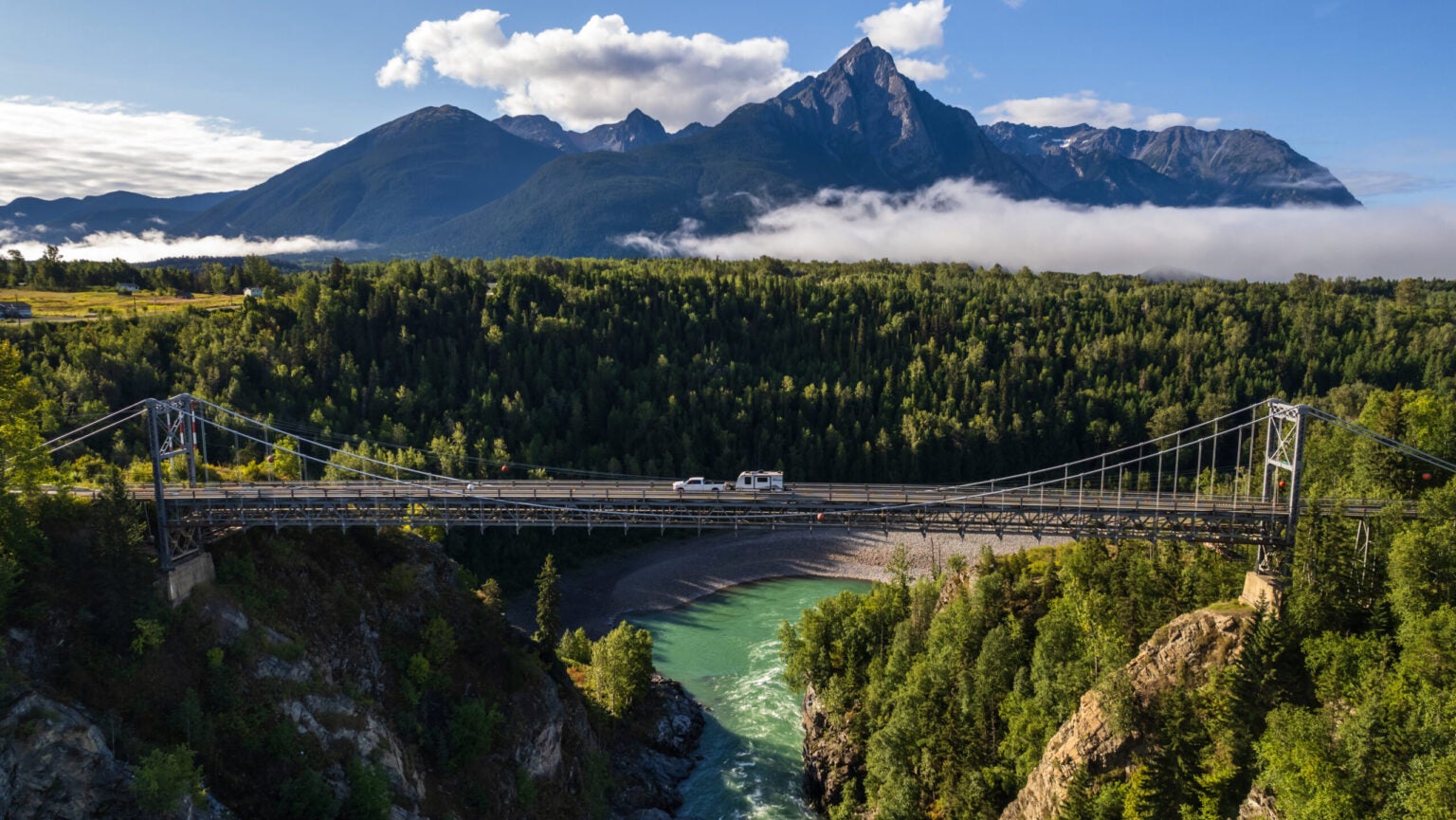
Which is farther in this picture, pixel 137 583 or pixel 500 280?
pixel 500 280

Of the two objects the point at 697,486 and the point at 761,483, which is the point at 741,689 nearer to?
the point at 761,483

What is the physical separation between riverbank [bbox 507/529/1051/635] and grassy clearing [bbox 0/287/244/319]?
225 feet

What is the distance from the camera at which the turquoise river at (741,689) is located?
51000mm

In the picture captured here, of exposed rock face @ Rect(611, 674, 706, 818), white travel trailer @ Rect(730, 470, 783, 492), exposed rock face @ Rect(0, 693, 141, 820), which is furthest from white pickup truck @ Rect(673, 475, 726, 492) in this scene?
exposed rock face @ Rect(0, 693, 141, 820)

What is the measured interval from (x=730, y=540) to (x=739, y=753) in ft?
137

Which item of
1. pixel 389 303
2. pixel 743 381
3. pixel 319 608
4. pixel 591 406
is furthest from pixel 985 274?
pixel 319 608

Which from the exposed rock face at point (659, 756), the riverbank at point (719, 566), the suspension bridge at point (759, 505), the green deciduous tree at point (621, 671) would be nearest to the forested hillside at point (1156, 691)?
the suspension bridge at point (759, 505)

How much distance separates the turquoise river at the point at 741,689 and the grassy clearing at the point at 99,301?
80963 mm

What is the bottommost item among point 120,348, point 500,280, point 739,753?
point 739,753

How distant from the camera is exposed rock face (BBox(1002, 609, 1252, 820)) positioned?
36.5m

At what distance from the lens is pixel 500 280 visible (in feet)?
422

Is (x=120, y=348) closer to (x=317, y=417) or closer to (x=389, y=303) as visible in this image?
(x=317, y=417)

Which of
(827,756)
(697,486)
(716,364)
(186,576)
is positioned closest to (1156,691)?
(827,756)

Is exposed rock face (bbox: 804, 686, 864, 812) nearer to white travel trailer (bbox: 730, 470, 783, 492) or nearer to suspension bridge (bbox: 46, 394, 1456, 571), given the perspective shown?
suspension bridge (bbox: 46, 394, 1456, 571)
